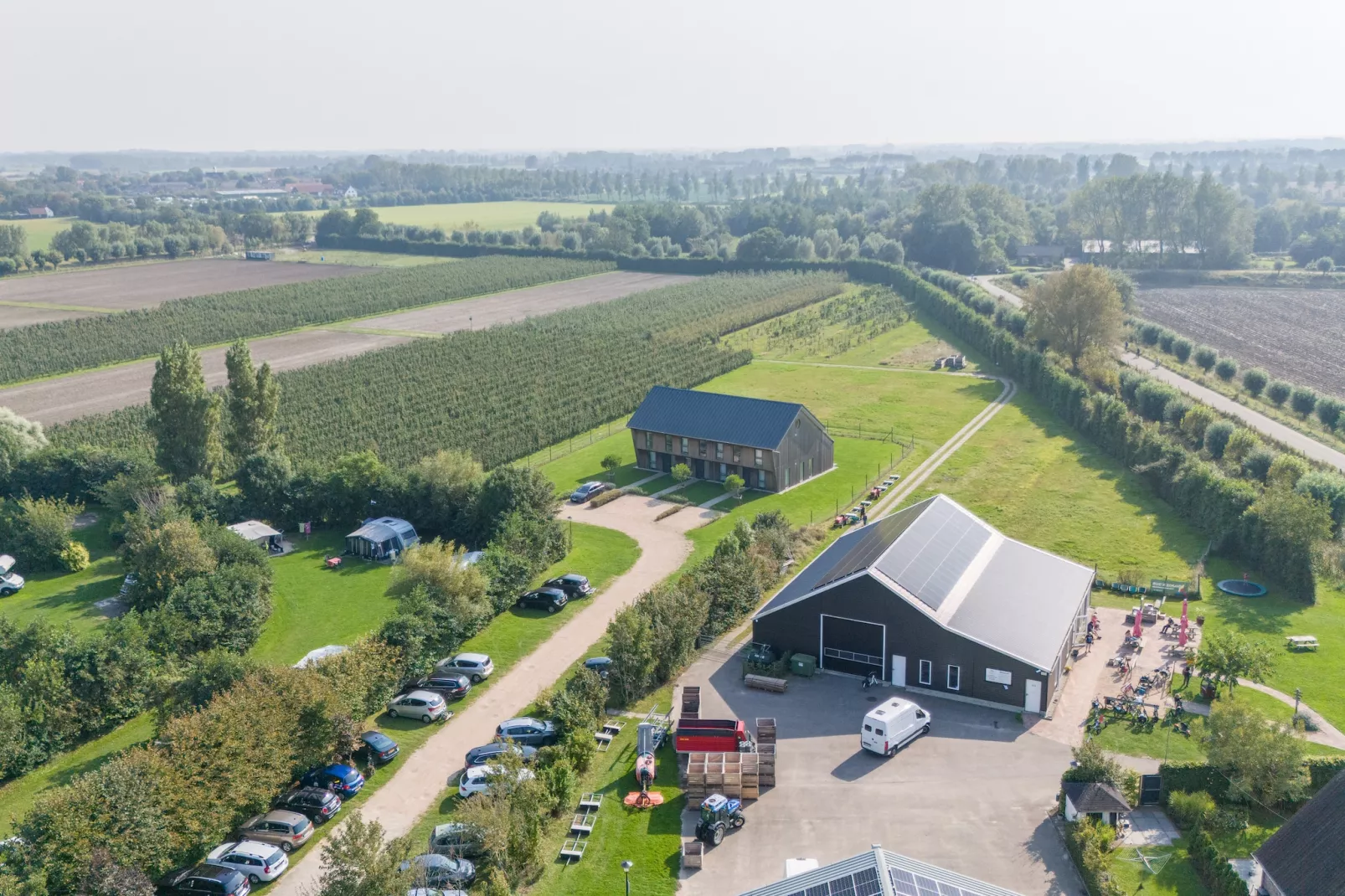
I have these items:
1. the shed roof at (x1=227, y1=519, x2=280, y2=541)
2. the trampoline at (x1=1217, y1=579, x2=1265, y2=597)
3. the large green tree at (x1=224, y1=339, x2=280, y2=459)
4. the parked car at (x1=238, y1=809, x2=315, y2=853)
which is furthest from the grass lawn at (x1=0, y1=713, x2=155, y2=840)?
the trampoline at (x1=1217, y1=579, x2=1265, y2=597)

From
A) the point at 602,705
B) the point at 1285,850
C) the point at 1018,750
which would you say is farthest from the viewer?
the point at 602,705

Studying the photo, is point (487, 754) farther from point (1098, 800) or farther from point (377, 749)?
point (1098, 800)

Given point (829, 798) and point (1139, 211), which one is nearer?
point (829, 798)

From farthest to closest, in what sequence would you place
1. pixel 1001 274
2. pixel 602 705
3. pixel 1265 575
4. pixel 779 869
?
pixel 1001 274, pixel 1265 575, pixel 602 705, pixel 779 869

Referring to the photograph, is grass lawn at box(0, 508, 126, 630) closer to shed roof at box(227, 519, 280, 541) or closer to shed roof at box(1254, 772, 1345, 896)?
shed roof at box(227, 519, 280, 541)

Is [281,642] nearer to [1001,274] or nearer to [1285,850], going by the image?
[1285,850]

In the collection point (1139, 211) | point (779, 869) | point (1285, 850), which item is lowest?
point (779, 869)

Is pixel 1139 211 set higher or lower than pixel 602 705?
higher

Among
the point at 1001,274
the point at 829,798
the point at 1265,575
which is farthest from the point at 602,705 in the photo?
the point at 1001,274
